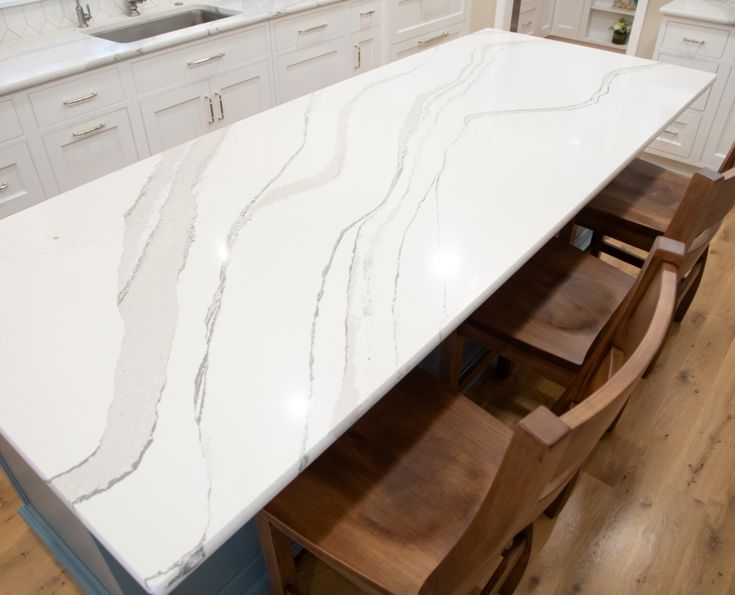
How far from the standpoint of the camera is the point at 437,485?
1061 mm

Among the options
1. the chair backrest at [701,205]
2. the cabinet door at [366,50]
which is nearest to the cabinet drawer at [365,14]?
the cabinet door at [366,50]

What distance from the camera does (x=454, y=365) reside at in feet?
5.14

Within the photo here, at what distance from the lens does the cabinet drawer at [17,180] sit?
7.18ft

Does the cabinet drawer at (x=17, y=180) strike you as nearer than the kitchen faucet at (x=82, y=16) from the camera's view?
Yes

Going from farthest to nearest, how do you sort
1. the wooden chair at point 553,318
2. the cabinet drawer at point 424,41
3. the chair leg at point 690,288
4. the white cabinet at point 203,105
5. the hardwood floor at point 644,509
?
the cabinet drawer at point 424,41 < the white cabinet at point 203,105 < the chair leg at point 690,288 < the hardwood floor at point 644,509 < the wooden chair at point 553,318

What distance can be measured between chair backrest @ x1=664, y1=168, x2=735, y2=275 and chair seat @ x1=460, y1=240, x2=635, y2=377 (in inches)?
9.4

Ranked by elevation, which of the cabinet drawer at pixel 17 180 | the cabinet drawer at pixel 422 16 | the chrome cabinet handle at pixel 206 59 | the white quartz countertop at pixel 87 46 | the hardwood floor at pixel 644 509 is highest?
the white quartz countertop at pixel 87 46

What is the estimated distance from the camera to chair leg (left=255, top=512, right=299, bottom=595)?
1.12 meters

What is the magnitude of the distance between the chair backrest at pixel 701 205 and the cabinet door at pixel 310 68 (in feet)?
7.55

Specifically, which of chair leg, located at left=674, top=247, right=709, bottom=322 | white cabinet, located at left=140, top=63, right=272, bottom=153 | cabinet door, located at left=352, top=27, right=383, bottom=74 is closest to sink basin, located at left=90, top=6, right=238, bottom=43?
white cabinet, located at left=140, top=63, right=272, bottom=153

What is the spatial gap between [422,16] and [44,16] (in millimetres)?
2149

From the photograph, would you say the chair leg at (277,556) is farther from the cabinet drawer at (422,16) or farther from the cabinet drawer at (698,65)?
the cabinet drawer at (422,16)

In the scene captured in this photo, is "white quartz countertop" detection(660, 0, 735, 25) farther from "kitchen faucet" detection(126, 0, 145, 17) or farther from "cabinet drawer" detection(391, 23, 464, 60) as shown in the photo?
"kitchen faucet" detection(126, 0, 145, 17)

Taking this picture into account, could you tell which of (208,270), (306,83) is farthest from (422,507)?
(306,83)
